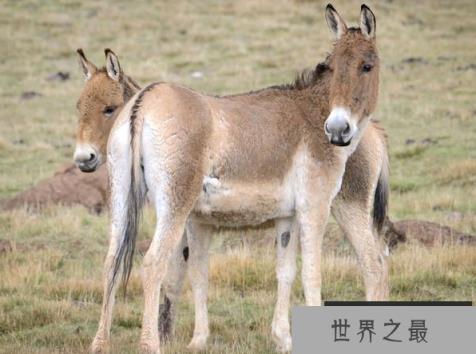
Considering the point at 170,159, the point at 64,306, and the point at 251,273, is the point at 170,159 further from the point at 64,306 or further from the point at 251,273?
the point at 251,273

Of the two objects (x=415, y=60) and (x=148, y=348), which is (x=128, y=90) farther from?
(x=415, y=60)

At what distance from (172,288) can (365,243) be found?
1.91m

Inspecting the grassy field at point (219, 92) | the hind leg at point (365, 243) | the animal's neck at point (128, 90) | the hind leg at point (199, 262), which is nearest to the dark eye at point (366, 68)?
the hind leg at point (365, 243)

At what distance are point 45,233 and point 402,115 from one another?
40.4 feet

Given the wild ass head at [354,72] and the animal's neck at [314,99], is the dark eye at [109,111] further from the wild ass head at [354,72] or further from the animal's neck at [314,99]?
the wild ass head at [354,72]

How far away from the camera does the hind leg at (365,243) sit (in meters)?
9.47

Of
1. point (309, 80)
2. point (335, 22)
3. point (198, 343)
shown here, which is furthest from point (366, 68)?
point (198, 343)

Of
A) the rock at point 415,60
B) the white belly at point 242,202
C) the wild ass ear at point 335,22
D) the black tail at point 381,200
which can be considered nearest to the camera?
the white belly at point 242,202

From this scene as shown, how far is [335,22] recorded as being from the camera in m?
8.78

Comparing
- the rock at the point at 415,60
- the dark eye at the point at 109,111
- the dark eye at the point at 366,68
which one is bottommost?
the dark eye at the point at 109,111

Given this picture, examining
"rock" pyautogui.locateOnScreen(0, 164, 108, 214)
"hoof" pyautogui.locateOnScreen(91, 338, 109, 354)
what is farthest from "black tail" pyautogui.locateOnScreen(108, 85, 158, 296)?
"rock" pyautogui.locateOnScreen(0, 164, 108, 214)

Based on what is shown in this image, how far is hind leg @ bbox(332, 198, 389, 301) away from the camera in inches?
373

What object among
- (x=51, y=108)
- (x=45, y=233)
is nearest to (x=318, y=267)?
(x=45, y=233)

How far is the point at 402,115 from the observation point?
24016 millimetres
